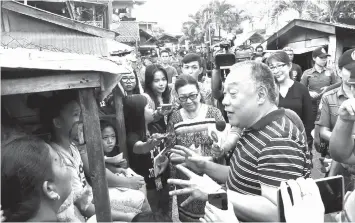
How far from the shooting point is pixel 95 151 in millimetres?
2477

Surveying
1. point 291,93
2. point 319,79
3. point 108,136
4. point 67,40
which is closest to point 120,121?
point 108,136

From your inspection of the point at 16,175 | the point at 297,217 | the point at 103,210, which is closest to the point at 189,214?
the point at 103,210

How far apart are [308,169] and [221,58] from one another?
10.3ft

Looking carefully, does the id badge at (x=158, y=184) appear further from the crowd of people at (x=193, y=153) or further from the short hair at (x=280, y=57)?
the short hair at (x=280, y=57)

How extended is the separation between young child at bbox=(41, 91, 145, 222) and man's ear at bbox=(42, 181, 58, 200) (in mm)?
773

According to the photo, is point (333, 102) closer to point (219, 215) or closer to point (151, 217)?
point (151, 217)

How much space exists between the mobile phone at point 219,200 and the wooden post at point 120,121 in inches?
83.5

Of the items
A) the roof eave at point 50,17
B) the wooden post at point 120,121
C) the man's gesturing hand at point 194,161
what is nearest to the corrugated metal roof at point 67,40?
the roof eave at point 50,17

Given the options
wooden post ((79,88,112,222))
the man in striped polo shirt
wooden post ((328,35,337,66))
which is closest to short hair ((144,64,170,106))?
wooden post ((79,88,112,222))

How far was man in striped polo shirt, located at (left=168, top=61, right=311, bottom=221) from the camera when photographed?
6.13 feet

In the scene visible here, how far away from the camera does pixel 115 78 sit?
2488 mm

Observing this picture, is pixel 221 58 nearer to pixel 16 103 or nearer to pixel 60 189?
pixel 16 103

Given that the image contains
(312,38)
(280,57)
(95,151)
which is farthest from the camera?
(312,38)

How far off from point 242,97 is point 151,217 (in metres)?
1.87
